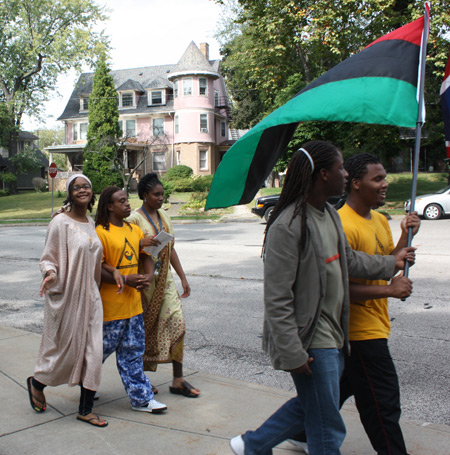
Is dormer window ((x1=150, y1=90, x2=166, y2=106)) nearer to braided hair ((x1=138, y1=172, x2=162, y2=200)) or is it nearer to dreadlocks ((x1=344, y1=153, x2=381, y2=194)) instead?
braided hair ((x1=138, y1=172, x2=162, y2=200))

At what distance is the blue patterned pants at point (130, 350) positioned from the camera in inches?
171

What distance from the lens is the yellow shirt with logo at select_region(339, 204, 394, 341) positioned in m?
3.27

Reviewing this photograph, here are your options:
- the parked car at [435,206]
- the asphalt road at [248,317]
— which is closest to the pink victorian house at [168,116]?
the parked car at [435,206]

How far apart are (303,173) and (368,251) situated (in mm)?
806

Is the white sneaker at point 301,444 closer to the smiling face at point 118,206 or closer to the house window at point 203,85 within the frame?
the smiling face at point 118,206

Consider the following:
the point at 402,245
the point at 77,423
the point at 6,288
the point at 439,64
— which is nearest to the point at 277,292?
the point at 402,245

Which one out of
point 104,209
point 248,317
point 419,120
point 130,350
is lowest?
point 248,317

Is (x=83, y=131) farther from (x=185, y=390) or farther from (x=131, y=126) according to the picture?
(x=185, y=390)

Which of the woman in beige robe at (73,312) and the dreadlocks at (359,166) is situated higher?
the dreadlocks at (359,166)

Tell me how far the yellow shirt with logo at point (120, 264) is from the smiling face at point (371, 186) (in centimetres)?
183

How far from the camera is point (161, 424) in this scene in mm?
4223

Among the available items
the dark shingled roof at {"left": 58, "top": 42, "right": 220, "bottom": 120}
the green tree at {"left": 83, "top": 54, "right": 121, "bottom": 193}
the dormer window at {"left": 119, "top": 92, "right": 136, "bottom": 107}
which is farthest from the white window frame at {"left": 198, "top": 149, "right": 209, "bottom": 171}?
the dormer window at {"left": 119, "top": 92, "right": 136, "bottom": 107}

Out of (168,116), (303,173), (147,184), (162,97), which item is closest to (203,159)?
(168,116)

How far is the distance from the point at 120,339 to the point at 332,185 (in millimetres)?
2244
